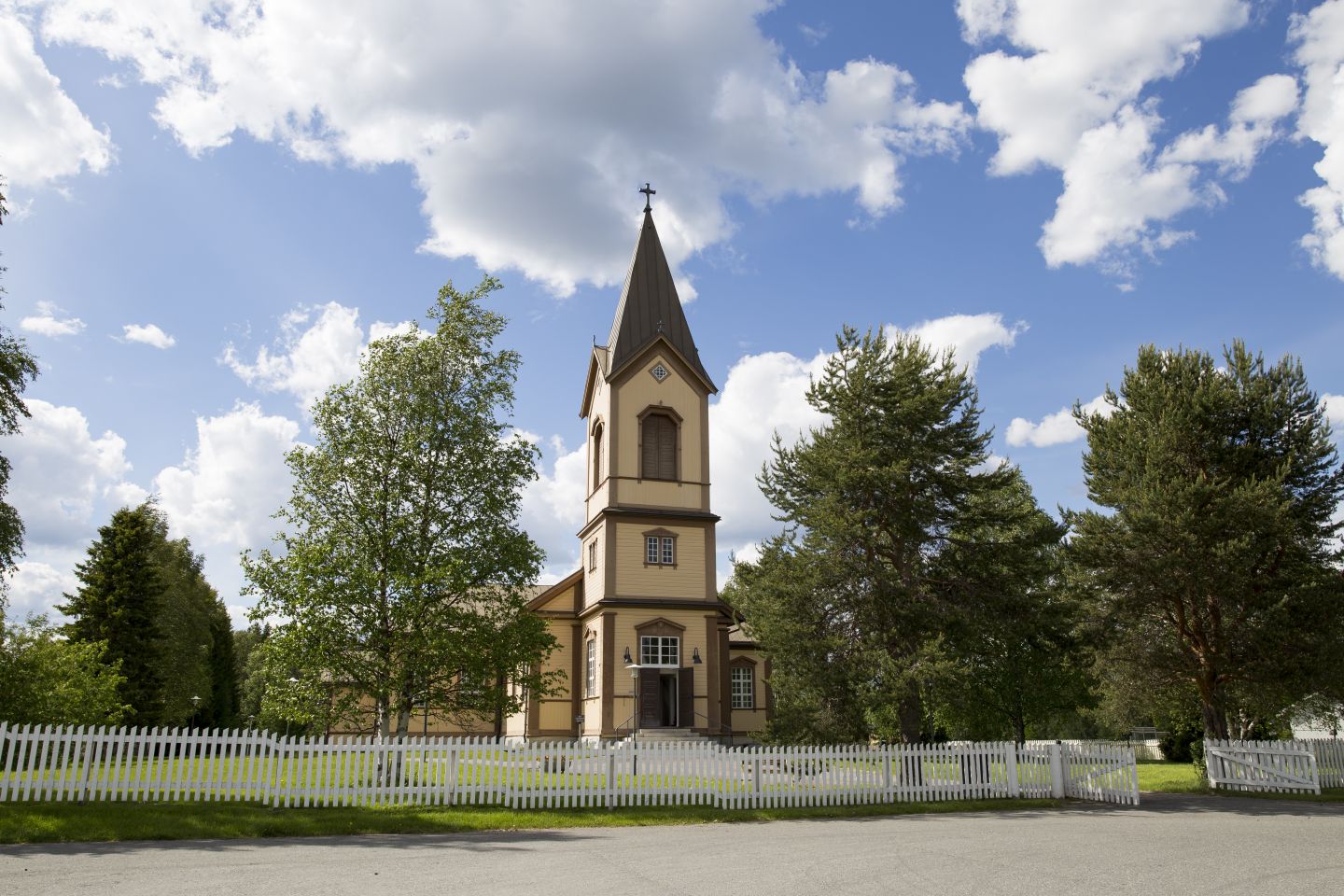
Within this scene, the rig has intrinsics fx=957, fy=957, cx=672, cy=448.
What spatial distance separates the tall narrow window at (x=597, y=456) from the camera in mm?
36781

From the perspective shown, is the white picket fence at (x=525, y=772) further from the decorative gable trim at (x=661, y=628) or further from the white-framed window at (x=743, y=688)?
the white-framed window at (x=743, y=688)

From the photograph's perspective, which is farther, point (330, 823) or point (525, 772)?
point (525, 772)

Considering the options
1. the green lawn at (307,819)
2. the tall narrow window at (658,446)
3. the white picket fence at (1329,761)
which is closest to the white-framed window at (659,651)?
the tall narrow window at (658,446)

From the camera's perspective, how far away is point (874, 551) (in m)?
22.8

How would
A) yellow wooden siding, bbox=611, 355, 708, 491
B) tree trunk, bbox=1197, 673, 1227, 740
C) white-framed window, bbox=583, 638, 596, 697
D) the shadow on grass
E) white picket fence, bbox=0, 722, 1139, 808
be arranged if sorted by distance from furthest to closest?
yellow wooden siding, bbox=611, 355, 708, 491 < white-framed window, bbox=583, 638, 596, 697 < tree trunk, bbox=1197, 673, 1227, 740 < white picket fence, bbox=0, 722, 1139, 808 < the shadow on grass

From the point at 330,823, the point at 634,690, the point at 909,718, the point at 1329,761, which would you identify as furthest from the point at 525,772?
the point at 1329,761

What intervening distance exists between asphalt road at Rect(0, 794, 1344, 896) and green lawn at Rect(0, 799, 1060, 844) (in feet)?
2.38

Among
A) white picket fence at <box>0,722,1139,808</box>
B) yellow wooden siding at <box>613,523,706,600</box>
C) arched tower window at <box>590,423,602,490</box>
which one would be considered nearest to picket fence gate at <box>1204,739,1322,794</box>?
white picket fence at <box>0,722,1139,808</box>

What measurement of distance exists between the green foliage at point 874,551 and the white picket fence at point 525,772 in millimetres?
2179

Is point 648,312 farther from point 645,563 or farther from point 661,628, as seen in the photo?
point 661,628

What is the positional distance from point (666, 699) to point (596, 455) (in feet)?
31.7

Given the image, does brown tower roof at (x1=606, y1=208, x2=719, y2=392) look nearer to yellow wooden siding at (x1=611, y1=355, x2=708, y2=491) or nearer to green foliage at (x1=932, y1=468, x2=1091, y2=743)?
yellow wooden siding at (x1=611, y1=355, x2=708, y2=491)

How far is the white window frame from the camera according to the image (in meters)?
39.1

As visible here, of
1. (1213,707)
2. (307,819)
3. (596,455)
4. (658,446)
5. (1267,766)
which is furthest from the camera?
(596,455)
